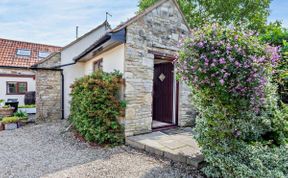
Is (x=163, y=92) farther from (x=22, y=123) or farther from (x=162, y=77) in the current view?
(x=22, y=123)

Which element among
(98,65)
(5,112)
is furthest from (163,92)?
(5,112)

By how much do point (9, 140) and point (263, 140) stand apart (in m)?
7.43

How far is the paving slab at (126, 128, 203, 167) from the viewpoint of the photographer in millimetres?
3771

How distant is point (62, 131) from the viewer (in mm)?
7000

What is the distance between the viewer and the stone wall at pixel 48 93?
9.00 meters

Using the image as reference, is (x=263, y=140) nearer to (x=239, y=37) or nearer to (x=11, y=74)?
(x=239, y=37)

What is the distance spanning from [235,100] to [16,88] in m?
16.3

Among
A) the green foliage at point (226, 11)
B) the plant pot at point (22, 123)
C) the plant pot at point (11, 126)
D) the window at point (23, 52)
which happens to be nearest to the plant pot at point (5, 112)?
the plant pot at point (22, 123)

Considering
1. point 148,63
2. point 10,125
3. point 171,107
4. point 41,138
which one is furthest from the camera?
point 10,125

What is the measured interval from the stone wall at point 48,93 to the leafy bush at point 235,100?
27.0 feet

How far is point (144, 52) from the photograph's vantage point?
566cm

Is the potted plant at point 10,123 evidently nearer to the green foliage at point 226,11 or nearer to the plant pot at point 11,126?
the plant pot at point 11,126

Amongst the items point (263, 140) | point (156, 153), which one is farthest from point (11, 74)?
point (263, 140)

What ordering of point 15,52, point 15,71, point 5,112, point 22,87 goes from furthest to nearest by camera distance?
point 22,87
point 15,52
point 15,71
point 5,112
